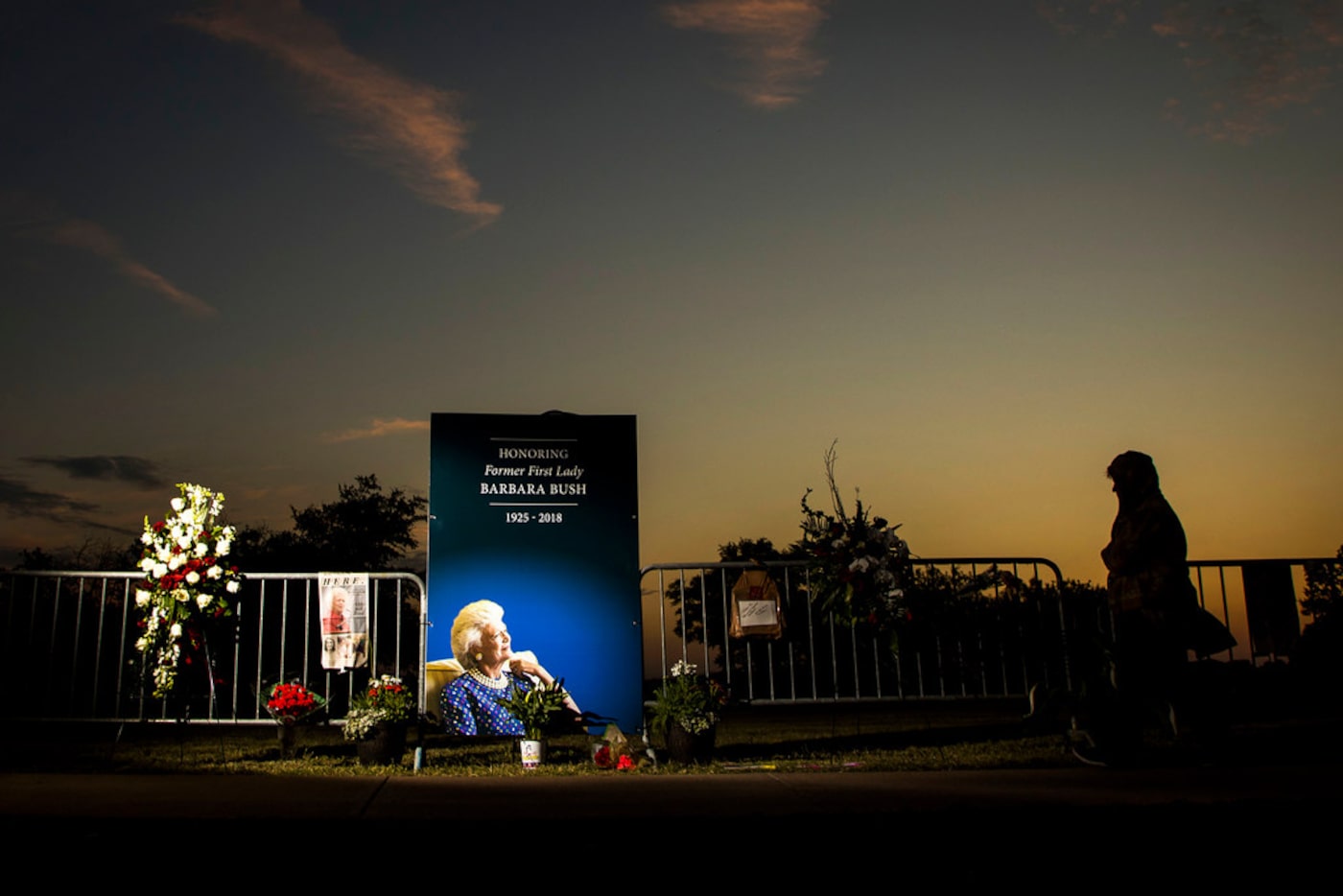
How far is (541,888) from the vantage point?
11.2 feet

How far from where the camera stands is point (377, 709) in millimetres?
7473

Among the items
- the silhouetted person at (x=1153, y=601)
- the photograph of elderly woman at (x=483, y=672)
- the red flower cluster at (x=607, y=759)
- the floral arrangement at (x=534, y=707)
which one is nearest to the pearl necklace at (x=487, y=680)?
the photograph of elderly woman at (x=483, y=672)

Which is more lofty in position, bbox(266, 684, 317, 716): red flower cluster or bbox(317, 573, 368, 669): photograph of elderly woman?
bbox(317, 573, 368, 669): photograph of elderly woman

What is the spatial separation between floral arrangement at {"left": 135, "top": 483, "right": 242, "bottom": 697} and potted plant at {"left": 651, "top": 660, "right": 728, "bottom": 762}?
3270 mm

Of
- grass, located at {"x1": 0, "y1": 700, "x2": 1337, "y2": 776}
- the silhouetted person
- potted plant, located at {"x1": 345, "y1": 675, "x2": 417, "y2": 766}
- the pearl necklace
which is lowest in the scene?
grass, located at {"x1": 0, "y1": 700, "x2": 1337, "y2": 776}

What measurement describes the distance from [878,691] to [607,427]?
10.4 feet

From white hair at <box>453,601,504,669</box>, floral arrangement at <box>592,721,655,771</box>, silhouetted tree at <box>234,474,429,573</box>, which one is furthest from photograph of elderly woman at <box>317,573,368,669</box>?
silhouetted tree at <box>234,474,429,573</box>

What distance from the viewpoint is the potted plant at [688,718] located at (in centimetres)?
738

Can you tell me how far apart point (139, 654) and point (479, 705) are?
2.73 m

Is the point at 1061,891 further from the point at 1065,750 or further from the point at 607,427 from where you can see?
the point at 607,427

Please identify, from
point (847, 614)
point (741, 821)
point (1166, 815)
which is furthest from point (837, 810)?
point (847, 614)

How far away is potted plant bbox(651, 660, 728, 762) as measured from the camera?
7.38 metres

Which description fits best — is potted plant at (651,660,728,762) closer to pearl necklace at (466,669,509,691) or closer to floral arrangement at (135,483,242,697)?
pearl necklace at (466,669,509,691)

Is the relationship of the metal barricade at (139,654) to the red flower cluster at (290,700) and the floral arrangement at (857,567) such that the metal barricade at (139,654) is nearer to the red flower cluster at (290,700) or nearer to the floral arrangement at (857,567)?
the red flower cluster at (290,700)
